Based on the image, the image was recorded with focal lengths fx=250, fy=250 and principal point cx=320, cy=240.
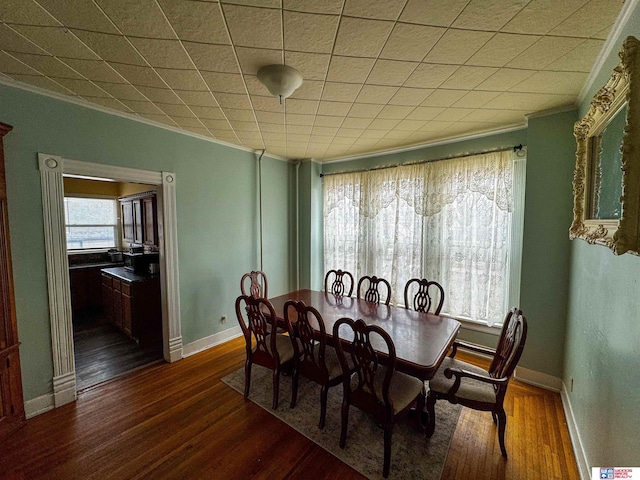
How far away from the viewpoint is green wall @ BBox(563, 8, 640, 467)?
109 cm

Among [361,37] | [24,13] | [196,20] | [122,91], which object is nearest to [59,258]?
[122,91]

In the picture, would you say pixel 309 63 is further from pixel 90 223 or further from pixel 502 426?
pixel 90 223

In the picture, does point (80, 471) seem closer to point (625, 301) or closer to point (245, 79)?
point (245, 79)

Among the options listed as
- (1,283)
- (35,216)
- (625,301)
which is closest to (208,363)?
(1,283)

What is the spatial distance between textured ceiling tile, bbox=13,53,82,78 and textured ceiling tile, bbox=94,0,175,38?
720mm

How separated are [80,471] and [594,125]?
373 centimetres

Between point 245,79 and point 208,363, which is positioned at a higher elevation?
point 245,79

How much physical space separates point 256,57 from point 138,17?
592 millimetres

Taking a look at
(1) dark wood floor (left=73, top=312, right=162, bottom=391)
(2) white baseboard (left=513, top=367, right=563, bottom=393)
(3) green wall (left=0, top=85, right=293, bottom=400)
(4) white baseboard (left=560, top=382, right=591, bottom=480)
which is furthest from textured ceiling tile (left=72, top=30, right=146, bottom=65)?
(2) white baseboard (left=513, top=367, right=563, bottom=393)

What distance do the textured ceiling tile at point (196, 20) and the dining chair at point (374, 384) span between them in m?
1.73

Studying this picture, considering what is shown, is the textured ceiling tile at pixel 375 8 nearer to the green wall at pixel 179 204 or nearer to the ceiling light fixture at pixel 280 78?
the ceiling light fixture at pixel 280 78

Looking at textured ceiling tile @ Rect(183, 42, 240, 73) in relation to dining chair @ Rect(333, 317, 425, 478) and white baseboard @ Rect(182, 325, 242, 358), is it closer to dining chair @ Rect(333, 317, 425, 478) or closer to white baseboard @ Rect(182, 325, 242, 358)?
dining chair @ Rect(333, 317, 425, 478)

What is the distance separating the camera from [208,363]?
286cm

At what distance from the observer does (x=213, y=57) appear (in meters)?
1.54
